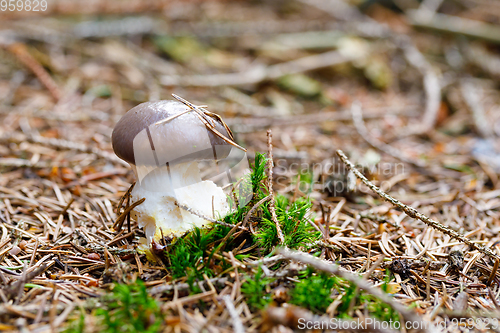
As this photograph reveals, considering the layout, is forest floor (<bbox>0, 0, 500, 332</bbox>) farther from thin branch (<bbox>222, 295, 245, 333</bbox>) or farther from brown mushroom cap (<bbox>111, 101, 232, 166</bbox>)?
brown mushroom cap (<bbox>111, 101, 232, 166</bbox>)

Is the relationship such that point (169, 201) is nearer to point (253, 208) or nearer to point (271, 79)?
point (253, 208)

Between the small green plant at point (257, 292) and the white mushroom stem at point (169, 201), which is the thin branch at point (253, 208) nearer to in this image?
the white mushroom stem at point (169, 201)

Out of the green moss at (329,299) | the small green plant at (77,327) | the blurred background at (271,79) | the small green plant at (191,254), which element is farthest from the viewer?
the blurred background at (271,79)

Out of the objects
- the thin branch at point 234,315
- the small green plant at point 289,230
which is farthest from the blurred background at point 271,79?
the thin branch at point 234,315

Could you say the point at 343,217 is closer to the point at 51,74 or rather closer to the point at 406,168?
the point at 406,168

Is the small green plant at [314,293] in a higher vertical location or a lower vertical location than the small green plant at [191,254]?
lower

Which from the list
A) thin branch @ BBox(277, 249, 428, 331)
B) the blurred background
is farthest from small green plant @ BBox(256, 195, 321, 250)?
the blurred background

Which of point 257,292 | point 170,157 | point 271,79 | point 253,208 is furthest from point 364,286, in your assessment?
point 271,79
